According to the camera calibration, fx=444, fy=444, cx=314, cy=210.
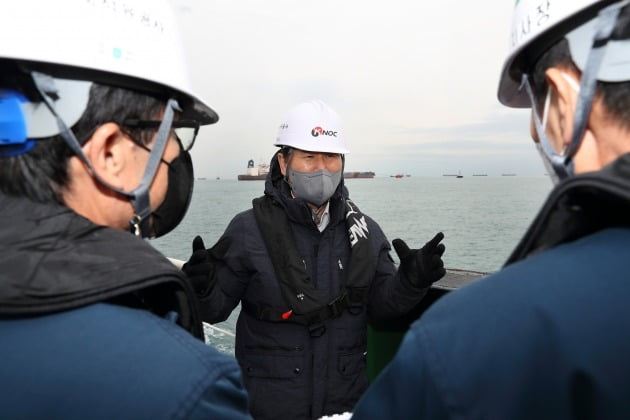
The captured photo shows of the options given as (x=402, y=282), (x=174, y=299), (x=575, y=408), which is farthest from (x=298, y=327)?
(x=575, y=408)

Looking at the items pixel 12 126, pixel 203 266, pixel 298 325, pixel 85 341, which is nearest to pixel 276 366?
pixel 298 325

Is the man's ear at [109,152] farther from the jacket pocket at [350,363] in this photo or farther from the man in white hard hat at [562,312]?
the jacket pocket at [350,363]

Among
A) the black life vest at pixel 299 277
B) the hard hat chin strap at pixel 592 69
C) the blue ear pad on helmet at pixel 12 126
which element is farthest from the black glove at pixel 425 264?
the blue ear pad on helmet at pixel 12 126

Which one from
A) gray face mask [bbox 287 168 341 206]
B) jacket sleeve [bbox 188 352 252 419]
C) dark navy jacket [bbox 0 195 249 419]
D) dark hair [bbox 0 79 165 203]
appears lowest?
jacket sleeve [bbox 188 352 252 419]

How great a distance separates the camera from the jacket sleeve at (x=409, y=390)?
84 cm

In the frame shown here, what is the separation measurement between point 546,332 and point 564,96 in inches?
23.7

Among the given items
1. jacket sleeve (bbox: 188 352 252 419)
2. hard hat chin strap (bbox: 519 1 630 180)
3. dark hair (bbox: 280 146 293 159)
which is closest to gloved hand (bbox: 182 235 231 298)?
dark hair (bbox: 280 146 293 159)

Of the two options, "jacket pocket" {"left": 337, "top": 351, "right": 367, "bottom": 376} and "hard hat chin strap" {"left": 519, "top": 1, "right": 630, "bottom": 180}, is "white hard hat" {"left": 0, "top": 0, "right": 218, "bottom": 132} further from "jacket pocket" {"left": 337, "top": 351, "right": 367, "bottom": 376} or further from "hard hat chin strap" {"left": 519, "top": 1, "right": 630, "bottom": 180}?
"jacket pocket" {"left": 337, "top": 351, "right": 367, "bottom": 376}

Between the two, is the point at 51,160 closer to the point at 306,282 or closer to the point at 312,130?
the point at 306,282

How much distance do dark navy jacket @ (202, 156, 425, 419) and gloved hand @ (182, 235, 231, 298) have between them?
92mm

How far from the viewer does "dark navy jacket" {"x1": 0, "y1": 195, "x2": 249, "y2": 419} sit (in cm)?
85

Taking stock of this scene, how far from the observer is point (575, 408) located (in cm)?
76

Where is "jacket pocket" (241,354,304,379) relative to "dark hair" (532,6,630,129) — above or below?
below

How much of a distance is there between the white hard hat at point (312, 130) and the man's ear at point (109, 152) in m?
1.86
